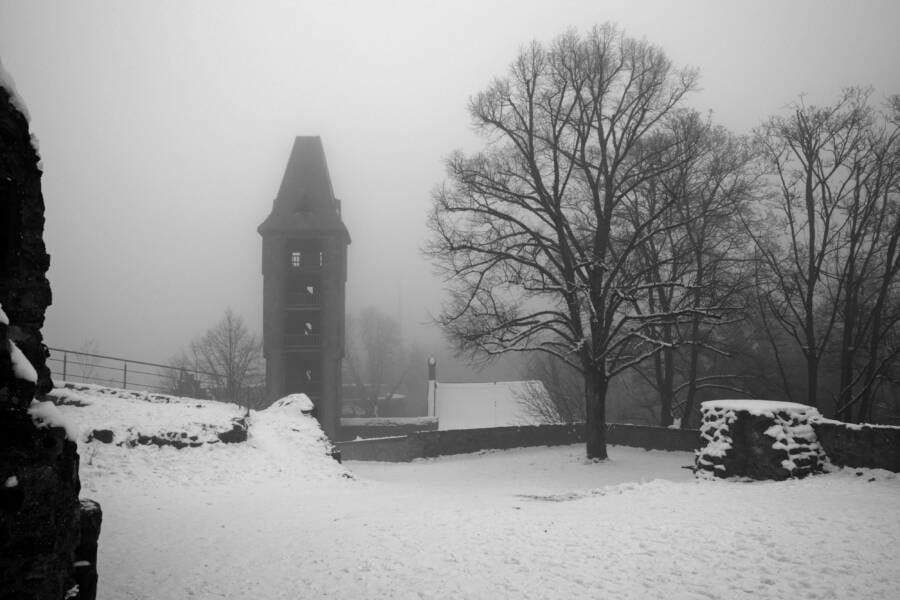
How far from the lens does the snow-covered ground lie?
17.1 ft

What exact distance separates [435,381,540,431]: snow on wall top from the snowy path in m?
28.0

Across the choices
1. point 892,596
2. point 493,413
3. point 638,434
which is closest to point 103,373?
point 493,413

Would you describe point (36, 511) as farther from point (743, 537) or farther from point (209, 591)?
point (743, 537)

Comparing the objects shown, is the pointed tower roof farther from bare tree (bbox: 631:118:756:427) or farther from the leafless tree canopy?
bare tree (bbox: 631:118:756:427)

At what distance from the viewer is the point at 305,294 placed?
1293 inches

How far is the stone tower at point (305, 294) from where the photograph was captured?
31484 mm

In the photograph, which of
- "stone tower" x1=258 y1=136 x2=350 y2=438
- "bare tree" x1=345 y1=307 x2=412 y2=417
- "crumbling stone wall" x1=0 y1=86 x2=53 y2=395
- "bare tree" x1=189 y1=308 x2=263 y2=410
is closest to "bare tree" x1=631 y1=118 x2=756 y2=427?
"crumbling stone wall" x1=0 y1=86 x2=53 y2=395

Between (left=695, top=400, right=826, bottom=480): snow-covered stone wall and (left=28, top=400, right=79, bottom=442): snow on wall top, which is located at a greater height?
(left=28, top=400, right=79, bottom=442): snow on wall top

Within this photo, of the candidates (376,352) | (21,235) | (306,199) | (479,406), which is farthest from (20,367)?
(376,352)

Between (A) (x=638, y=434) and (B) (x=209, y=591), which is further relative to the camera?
(A) (x=638, y=434)

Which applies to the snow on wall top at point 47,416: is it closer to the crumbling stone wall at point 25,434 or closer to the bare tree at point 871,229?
the crumbling stone wall at point 25,434

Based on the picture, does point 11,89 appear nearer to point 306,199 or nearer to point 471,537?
point 471,537

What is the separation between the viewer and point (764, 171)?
63.1 feet

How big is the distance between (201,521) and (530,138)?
1462 centimetres
